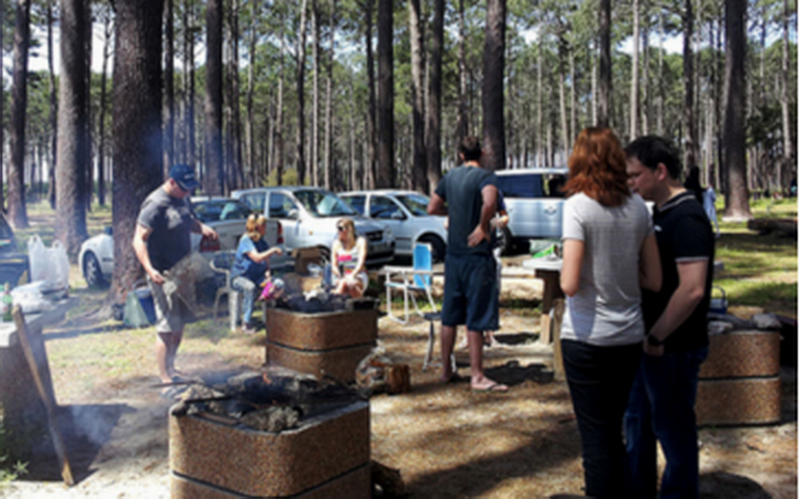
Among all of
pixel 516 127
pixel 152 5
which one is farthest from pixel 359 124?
pixel 152 5

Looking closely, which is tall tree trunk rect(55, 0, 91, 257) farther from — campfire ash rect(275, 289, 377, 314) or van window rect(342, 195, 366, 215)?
campfire ash rect(275, 289, 377, 314)

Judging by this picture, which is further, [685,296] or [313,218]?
[313,218]

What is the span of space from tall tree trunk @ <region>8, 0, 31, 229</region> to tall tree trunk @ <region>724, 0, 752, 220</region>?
24.2m

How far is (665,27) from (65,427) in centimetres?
5441

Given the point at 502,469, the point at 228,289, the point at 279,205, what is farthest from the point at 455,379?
the point at 279,205

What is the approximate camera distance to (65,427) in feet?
18.0

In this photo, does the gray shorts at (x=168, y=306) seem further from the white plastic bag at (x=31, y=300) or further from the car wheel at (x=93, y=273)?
the car wheel at (x=93, y=273)

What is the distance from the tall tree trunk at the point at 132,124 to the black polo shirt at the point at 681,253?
804 centimetres

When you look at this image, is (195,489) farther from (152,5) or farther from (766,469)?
(152,5)

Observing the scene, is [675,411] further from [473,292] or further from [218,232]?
[218,232]

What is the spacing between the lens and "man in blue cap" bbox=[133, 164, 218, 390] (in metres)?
6.08

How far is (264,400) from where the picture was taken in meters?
3.63

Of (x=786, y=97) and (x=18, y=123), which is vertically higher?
(x=786, y=97)

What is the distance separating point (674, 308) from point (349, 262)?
20.4 feet
